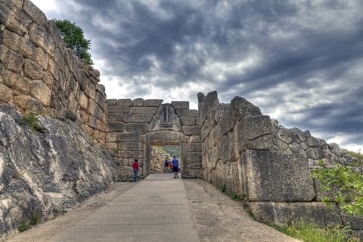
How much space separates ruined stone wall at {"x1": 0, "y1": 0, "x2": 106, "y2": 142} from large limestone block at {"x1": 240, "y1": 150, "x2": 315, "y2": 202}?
15.6ft

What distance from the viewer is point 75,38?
38.3 feet

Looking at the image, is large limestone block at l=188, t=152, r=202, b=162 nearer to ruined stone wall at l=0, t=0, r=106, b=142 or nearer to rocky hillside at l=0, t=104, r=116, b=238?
rocky hillside at l=0, t=104, r=116, b=238

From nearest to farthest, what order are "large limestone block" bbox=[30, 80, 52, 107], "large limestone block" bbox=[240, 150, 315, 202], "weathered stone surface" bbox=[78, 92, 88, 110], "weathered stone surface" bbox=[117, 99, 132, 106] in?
"large limestone block" bbox=[240, 150, 315, 202]
"large limestone block" bbox=[30, 80, 52, 107]
"weathered stone surface" bbox=[78, 92, 88, 110]
"weathered stone surface" bbox=[117, 99, 132, 106]

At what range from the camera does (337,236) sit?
12.1ft

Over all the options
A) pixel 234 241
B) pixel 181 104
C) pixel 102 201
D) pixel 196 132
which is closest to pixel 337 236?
pixel 234 241

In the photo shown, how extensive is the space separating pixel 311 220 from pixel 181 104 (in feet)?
27.7

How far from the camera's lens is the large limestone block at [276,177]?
417 cm

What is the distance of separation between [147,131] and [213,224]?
8.22 meters

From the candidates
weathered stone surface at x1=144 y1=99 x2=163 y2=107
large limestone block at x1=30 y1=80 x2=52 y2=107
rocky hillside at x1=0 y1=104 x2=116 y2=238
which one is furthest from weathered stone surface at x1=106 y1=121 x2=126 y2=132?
large limestone block at x1=30 y1=80 x2=52 y2=107

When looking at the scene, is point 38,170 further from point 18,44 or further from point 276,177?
point 276,177

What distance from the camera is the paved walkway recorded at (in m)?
2.98

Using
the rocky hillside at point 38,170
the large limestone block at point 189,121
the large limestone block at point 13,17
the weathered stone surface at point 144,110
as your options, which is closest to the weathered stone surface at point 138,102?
the weathered stone surface at point 144,110

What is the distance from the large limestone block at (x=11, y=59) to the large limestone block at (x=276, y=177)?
4.89m

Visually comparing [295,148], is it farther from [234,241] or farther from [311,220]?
[234,241]
